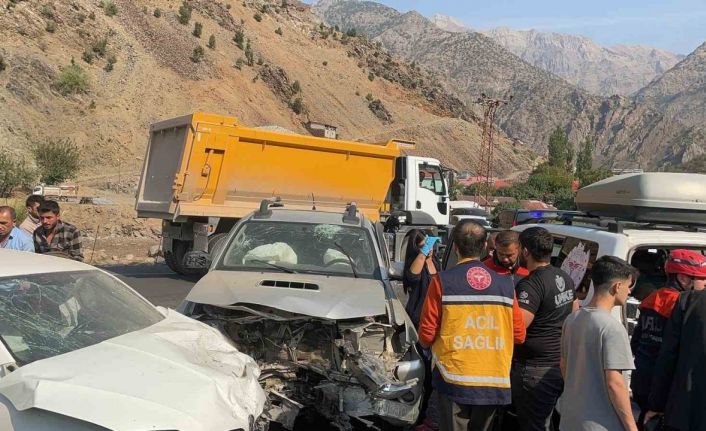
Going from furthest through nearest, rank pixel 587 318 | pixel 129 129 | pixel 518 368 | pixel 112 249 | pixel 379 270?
pixel 129 129 → pixel 112 249 → pixel 379 270 → pixel 518 368 → pixel 587 318

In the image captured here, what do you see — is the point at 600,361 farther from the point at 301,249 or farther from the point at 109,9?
the point at 109,9

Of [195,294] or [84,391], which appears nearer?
[84,391]

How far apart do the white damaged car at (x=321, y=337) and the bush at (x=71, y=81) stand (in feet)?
137

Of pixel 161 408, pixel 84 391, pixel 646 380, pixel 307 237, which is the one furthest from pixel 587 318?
pixel 307 237

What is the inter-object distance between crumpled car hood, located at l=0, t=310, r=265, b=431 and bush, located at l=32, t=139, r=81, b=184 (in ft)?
111

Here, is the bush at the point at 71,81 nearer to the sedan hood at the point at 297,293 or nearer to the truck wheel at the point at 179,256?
the truck wheel at the point at 179,256

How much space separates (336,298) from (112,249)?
54.0ft

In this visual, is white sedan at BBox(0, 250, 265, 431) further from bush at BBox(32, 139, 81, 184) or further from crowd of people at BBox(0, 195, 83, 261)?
bush at BBox(32, 139, 81, 184)

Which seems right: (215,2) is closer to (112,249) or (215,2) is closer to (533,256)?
(112,249)

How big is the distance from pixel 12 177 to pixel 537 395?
30925 millimetres

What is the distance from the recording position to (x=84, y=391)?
2.90 m

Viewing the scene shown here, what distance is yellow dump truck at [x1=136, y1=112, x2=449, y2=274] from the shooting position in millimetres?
12617

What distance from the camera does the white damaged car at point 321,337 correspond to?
15.2ft

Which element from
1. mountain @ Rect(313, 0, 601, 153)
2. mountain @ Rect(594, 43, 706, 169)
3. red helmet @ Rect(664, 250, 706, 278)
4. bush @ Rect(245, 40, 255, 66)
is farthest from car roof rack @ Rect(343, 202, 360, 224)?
mountain @ Rect(313, 0, 601, 153)
